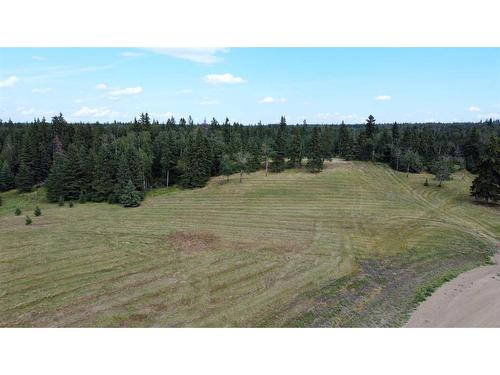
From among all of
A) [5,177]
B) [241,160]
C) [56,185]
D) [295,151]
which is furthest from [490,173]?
[5,177]

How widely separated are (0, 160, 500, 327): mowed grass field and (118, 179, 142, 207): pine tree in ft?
7.10

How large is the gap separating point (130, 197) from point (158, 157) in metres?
22.7

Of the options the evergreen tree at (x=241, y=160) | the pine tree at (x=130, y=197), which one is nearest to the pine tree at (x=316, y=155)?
the evergreen tree at (x=241, y=160)

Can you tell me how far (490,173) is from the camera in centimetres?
4616

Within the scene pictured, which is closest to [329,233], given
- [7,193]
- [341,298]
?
[341,298]

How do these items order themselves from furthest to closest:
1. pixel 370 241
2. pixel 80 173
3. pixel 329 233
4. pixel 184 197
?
pixel 80 173 → pixel 184 197 → pixel 329 233 → pixel 370 241

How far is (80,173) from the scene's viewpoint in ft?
194

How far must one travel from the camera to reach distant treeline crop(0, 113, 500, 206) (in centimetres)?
5762

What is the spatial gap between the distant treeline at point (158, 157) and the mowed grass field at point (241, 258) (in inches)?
258

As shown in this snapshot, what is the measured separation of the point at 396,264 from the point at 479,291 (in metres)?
5.76

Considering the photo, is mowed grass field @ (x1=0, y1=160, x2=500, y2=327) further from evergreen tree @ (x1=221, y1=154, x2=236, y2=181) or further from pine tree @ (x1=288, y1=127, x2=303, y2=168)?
pine tree @ (x1=288, y1=127, x2=303, y2=168)

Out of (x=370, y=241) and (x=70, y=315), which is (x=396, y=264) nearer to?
(x=370, y=241)

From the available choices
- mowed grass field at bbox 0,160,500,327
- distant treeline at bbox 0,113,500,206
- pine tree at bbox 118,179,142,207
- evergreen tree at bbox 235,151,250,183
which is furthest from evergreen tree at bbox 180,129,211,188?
pine tree at bbox 118,179,142,207

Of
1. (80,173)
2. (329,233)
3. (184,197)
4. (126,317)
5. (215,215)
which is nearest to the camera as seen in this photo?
(126,317)
